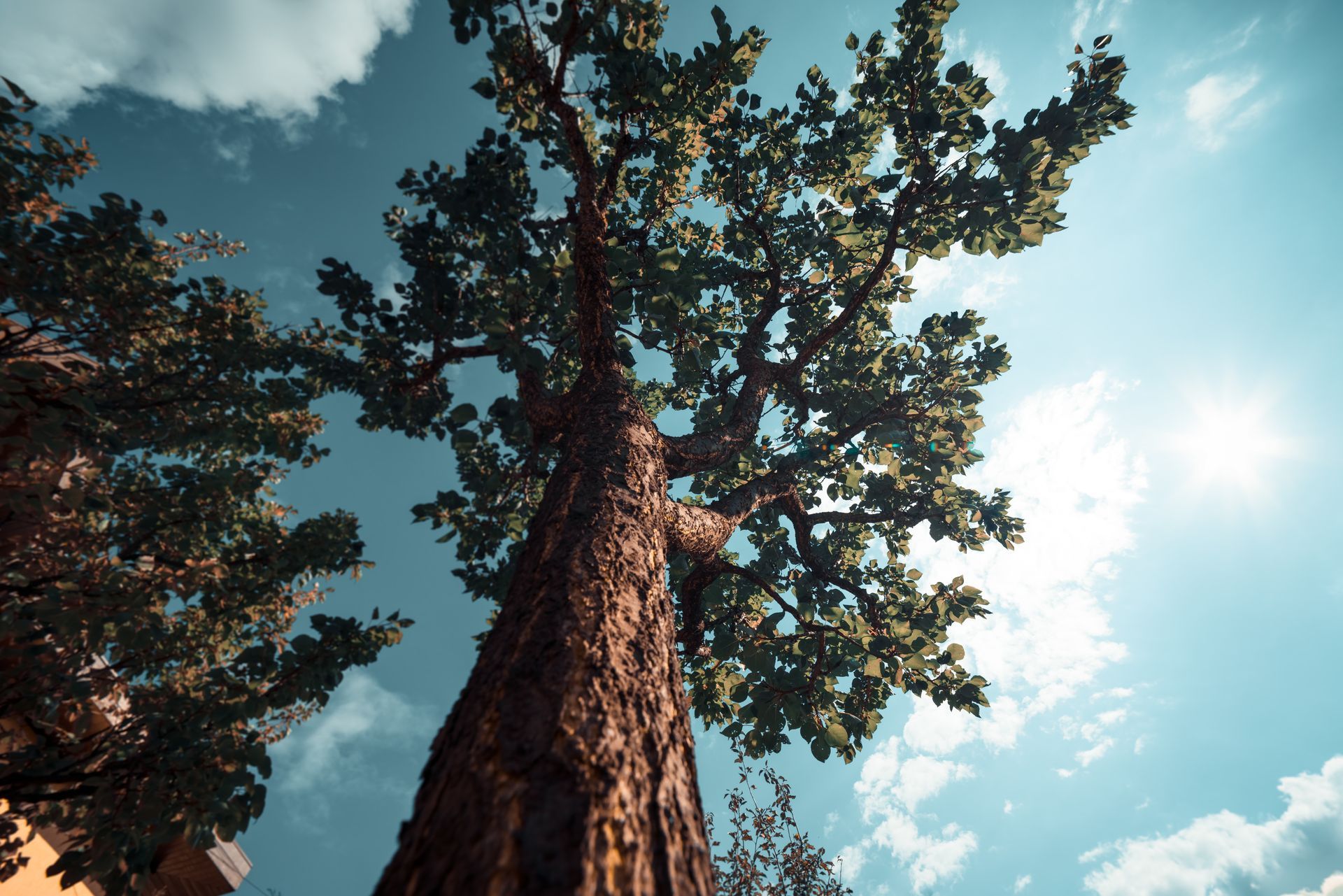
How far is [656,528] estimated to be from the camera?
2.68 metres

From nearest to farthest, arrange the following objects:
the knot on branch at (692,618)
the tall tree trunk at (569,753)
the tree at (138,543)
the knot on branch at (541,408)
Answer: the tall tree trunk at (569,753) → the tree at (138,543) → the knot on branch at (541,408) → the knot on branch at (692,618)

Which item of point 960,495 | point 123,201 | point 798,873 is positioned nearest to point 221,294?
point 123,201

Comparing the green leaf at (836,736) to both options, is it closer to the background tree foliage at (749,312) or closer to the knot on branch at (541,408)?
the background tree foliage at (749,312)

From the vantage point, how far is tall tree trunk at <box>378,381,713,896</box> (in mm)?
960

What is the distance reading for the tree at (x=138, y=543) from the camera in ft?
11.5

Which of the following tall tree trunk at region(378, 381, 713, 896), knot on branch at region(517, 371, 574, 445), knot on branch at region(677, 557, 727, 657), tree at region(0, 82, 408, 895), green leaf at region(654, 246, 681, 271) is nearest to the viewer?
tall tree trunk at region(378, 381, 713, 896)

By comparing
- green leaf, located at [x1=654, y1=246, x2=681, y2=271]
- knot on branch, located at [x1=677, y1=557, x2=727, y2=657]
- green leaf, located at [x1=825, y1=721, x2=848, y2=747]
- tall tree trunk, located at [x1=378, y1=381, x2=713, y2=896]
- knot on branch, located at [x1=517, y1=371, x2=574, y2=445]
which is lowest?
tall tree trunk, located at [x1=378, y1=381, x2=713, y2=896]

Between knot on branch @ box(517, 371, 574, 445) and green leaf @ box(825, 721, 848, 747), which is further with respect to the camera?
green leaf @ box(825, 721, 848, 747)

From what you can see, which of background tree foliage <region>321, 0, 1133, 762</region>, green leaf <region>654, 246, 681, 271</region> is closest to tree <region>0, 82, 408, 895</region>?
background tree foliage <region>321, 0, 1133, 762</region>

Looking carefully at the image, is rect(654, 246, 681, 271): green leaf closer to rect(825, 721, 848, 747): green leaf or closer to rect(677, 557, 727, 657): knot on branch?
rect(677, 557, 727, 657): knot on branch

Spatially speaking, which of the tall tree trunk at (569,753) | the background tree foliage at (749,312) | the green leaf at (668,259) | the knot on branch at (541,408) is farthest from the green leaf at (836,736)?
the green leaf at (668,259)

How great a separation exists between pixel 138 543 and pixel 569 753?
6198 millimetres

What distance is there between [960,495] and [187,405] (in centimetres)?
943

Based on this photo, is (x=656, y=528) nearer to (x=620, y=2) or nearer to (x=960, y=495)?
(x=620, y=2)
